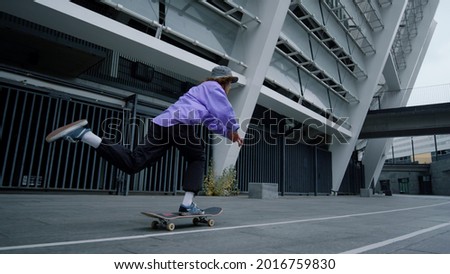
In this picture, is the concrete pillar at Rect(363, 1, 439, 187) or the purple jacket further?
the concrete pillar at Rect(363, 1, 439, 187)

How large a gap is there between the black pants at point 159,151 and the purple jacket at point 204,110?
0.10 meters

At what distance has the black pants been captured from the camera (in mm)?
3090

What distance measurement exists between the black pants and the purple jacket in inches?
4.1

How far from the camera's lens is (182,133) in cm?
329

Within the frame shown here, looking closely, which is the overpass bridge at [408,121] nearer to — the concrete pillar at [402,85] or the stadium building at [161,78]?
the stadium building at [161,78]

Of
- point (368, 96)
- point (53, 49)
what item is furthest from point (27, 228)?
point (368, 96)

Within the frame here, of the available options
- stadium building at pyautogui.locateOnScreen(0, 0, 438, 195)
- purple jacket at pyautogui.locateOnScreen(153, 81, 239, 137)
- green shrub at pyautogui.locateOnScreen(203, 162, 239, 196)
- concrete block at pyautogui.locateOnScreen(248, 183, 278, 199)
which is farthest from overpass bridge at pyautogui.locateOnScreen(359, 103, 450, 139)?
purple jacket at pyautogui.locateOnScreen(153, 81, 239, 137)

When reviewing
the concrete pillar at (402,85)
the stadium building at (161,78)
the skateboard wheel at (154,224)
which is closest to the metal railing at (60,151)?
the stadium building at (161,78)

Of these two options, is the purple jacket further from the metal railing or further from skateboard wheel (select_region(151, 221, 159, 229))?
the metal railing

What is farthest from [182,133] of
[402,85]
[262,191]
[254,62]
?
[402,85]

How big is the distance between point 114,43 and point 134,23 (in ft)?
12.3

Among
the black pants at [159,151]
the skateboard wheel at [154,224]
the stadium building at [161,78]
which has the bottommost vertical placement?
the skateboard wheel at [154,224]

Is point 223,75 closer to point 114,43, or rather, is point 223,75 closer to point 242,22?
point 114,43

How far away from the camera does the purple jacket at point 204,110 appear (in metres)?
3.25
